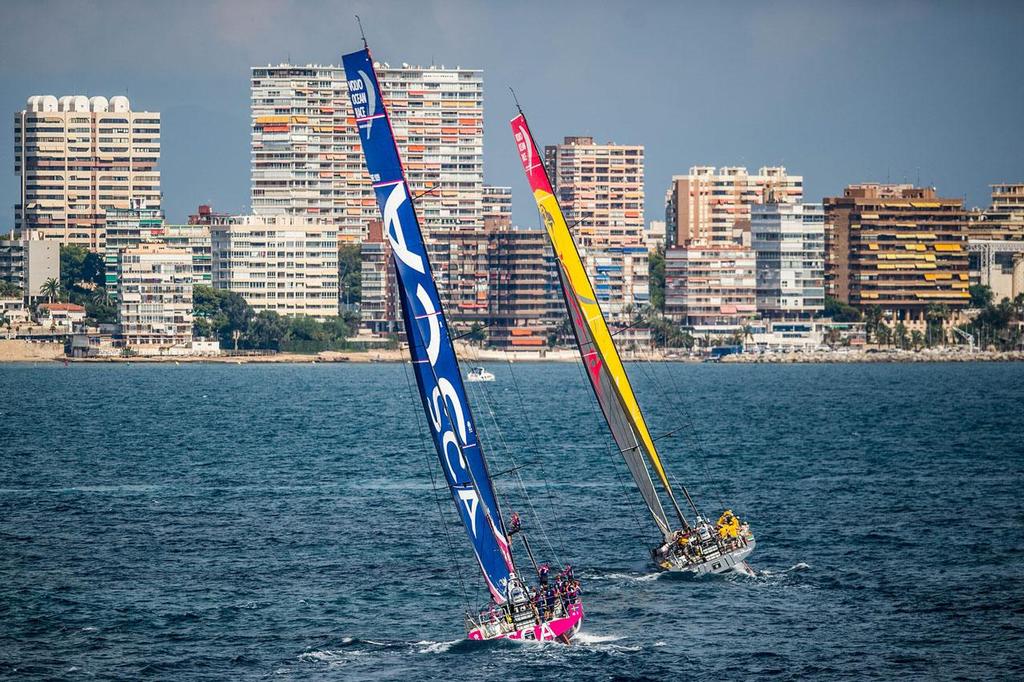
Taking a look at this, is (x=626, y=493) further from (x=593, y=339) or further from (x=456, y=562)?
(x=593, y=339)

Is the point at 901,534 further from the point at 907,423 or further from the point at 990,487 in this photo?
the point at 907,423

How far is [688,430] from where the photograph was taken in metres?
120

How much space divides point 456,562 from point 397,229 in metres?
19.4

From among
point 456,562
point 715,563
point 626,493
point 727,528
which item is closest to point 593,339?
point 727,528

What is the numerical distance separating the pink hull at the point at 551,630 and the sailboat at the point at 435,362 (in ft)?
1.60

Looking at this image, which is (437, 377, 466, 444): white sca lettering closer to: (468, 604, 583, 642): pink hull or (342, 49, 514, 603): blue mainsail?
(342, 49, 514, 603): blue mainsail

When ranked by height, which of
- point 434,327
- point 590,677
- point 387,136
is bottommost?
point 590,677

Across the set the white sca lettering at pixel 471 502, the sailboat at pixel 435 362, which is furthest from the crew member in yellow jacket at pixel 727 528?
the white sca lettering at pixel 471 502

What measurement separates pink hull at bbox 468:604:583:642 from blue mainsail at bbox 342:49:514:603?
118 inches

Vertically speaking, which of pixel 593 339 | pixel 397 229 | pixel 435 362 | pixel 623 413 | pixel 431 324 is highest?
pixel 397 229

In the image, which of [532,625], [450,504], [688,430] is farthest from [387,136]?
[688,430]

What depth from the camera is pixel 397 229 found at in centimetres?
3941

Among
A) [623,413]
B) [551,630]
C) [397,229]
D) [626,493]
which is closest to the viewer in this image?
[397,229]

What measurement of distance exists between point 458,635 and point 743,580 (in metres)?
11.1
